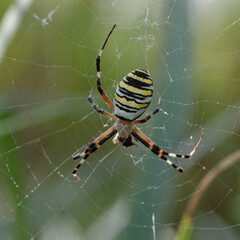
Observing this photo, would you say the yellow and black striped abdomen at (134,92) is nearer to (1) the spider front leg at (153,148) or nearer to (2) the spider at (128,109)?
(2) the spider at (128,109)

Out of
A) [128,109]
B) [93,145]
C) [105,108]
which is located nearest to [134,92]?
[128,109]

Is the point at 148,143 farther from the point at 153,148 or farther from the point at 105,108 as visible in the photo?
the point at 105,108

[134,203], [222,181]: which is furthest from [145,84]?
[222,181]

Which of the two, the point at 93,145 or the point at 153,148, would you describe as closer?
the point at 153,148

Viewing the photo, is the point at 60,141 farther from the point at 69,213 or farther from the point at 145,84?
the point at 145,84

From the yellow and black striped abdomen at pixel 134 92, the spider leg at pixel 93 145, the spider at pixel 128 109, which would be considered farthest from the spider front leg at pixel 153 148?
the yellow and black striped abdomen at pixel 134 92

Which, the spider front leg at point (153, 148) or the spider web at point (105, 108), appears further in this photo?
the spider front leg at point (153, 148)
